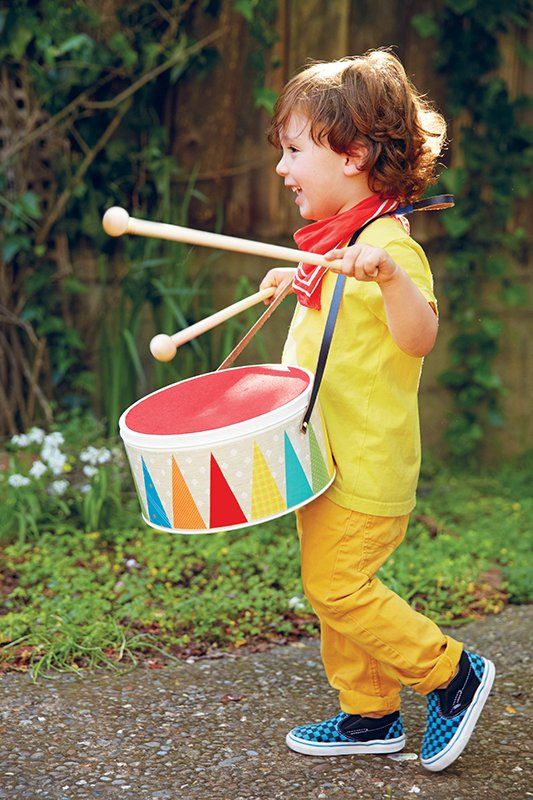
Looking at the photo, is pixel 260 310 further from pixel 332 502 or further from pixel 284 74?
pixel 332 502

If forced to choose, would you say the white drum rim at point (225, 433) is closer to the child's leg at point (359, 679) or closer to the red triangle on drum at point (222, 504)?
the red triangle on drum at point (222, 504)

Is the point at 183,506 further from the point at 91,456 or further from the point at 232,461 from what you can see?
the point at 91,456

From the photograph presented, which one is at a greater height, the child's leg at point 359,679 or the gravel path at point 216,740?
the child's leg at point 359,679

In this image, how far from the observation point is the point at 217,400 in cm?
205

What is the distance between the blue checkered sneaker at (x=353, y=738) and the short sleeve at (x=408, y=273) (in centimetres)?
83

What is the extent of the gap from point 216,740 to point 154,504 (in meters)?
0.63

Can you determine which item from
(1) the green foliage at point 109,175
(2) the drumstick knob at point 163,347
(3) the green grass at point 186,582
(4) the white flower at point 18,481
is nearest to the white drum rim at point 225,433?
(2) the drumstick knob at point 163,347

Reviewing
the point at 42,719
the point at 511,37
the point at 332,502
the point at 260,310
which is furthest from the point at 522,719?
the point at 511,37

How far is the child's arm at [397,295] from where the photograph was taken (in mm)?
1684

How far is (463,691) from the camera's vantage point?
2043 millimetres

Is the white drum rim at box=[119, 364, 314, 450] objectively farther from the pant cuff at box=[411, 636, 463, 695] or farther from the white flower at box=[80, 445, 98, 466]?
the white flower at box=[80, 445, 98, 466]

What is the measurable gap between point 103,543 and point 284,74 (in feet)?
6.57

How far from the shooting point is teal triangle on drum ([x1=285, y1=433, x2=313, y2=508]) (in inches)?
71.7

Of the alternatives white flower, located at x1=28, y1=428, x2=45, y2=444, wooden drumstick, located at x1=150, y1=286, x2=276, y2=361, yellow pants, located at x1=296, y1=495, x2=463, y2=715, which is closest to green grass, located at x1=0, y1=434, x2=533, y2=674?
→ white flower, located at x1=28, y1=428, x2=45, y2=444
